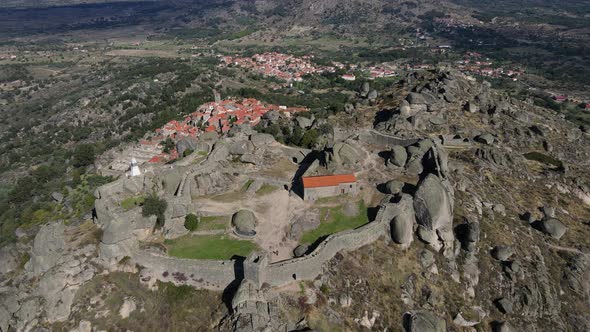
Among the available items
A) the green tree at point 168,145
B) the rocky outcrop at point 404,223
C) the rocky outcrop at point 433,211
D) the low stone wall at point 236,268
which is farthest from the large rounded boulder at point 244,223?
the green tree at point 168,145

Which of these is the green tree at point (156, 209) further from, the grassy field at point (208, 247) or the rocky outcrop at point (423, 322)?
the rocky outcrop at point (423, 322)

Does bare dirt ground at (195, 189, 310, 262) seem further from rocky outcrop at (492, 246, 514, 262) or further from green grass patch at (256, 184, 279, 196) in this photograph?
rocky outcrop at (492, 246, 514, 262)

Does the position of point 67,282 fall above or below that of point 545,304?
above

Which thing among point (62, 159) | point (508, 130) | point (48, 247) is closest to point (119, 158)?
point (62, 159)

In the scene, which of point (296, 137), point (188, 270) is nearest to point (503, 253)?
point (188, 270)

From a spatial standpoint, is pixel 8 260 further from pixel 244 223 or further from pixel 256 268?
Result: pixel 256 268

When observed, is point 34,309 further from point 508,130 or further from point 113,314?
point 508,130

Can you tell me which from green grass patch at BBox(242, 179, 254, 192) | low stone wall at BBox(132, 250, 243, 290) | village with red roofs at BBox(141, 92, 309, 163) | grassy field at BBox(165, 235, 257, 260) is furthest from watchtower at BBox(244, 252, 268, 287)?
village with red roofs at BBox(141, 92, 309, 163)
